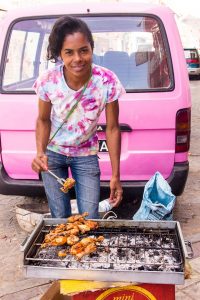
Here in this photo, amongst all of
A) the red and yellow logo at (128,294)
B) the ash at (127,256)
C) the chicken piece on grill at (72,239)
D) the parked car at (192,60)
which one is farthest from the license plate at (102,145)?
the parked car at (192,60)

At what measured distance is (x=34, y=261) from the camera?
6.31 feet

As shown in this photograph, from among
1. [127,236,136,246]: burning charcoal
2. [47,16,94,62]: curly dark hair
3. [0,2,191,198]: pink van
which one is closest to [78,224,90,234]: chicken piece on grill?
[127,236,136,246]: burning charcoal

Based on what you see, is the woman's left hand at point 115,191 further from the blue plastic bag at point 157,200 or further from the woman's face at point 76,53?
the blue plastic bag at point 157,200

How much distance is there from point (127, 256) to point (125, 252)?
0.14ft

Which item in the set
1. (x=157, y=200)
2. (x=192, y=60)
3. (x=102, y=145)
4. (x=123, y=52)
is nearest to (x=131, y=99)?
(x=102, y=145)

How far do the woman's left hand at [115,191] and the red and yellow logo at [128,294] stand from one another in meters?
0.56

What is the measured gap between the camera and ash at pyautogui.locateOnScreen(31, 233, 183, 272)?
185 cm

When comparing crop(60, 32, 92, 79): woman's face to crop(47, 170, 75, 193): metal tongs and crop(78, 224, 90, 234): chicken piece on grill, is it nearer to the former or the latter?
crop(47, 170, 75, 193): metal tongs

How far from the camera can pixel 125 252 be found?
2.01 m

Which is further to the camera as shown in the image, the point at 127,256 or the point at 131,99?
the point at 131,99

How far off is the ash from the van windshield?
175cm

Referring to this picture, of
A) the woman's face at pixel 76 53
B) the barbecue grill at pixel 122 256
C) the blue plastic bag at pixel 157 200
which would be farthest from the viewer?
the blue plastic bag at pixel 157 200

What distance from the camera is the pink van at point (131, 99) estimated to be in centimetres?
353

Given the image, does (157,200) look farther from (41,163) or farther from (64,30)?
(64,30)
